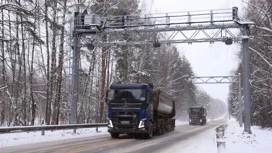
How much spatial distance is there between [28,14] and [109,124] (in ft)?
31.6

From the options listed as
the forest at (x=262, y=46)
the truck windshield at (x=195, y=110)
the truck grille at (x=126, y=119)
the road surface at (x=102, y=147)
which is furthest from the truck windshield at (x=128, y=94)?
the truck windshield at (x=195, y=110)

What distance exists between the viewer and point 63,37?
1241 inches

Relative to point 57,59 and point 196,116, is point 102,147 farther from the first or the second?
point 196,116

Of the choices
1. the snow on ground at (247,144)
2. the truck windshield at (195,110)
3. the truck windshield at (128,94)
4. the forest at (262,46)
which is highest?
the forest at (262,46)

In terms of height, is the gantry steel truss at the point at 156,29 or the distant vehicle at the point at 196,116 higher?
the gantry steel truss at the point at 156,29

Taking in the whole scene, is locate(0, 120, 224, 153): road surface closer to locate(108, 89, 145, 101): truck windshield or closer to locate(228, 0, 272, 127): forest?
locate(108, 89, 145, 101): truck windshield

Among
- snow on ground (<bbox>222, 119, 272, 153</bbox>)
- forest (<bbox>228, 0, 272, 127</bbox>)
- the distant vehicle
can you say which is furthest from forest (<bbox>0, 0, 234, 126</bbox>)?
the distant vehicle

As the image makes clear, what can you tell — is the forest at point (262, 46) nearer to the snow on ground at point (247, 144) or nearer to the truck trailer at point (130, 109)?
the snow on ground at point (247, 144)

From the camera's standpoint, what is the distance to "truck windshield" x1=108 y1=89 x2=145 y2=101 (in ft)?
77.6

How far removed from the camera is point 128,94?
936 inches

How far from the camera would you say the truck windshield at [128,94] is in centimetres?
2364

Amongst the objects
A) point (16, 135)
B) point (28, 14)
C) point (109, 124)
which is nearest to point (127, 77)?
point (109, 124)

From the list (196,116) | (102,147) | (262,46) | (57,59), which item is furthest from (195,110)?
(102,147)

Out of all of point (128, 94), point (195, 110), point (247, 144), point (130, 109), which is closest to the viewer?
point (247, 144)
